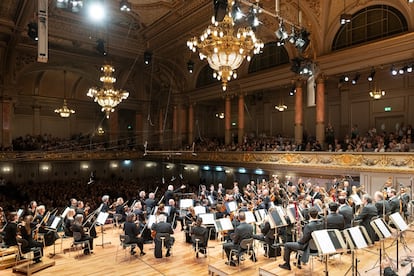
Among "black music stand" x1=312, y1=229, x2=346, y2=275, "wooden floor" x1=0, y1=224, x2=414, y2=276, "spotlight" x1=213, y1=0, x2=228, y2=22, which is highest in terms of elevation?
"spotlight" x1=213, y1=0, x2=228, y2=22

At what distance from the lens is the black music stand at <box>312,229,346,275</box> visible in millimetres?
4673

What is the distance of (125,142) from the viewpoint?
928 inches

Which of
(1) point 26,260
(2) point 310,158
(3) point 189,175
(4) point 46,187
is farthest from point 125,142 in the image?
(1) point 26,260

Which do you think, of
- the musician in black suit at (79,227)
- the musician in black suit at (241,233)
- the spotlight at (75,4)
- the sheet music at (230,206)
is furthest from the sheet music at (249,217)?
the spotlight at (75,4)

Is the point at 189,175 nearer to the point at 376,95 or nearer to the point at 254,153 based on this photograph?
the point at 254,153

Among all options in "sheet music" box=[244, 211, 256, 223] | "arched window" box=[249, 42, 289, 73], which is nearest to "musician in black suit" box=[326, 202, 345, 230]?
"sheet music" box=[244, 211, 256, 223]

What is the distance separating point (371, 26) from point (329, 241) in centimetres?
1120

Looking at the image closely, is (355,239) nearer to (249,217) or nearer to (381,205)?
(249,217)

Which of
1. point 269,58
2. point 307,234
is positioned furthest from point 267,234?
point 269,58

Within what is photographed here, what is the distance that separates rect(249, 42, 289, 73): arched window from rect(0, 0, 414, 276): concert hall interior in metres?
0.07

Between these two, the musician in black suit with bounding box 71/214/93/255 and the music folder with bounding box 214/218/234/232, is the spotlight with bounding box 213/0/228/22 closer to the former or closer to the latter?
the music folder with bounding box 214/218/234/232

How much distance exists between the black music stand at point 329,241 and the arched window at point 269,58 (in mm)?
12542

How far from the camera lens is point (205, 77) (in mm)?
20812

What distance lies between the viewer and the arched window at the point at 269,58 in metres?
16.2
